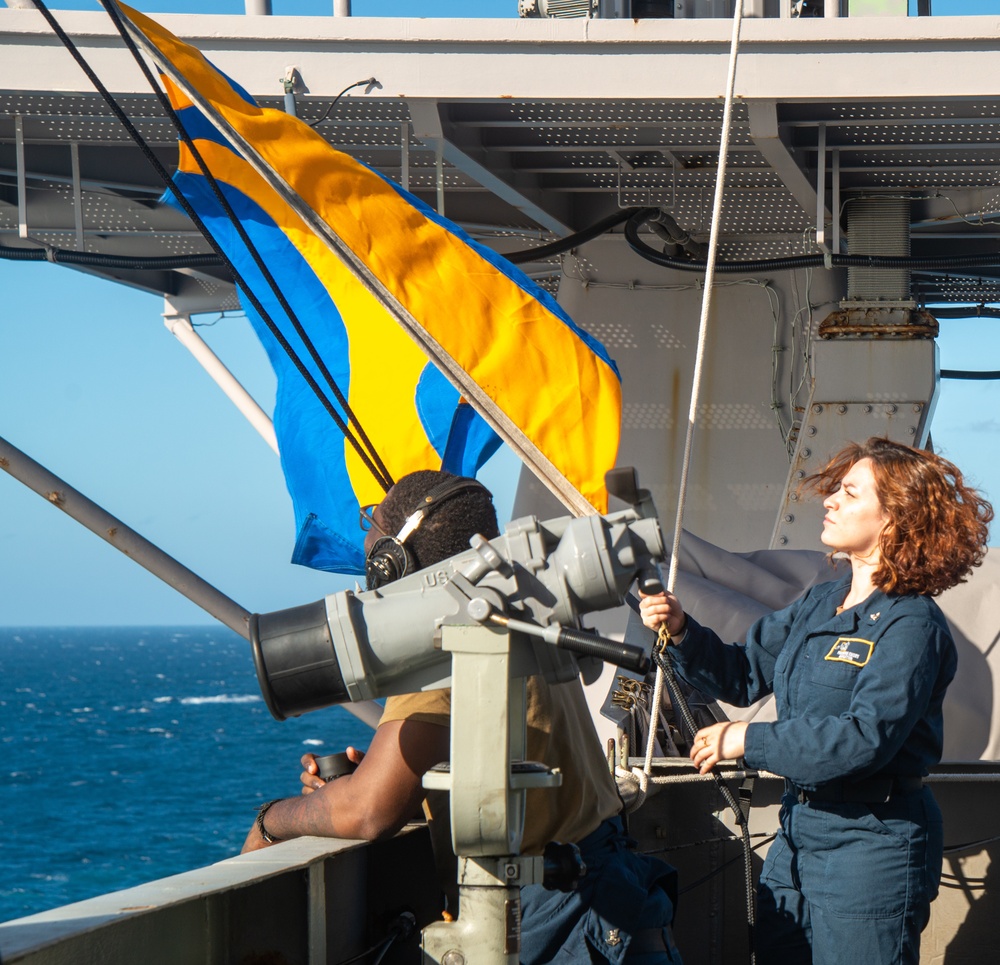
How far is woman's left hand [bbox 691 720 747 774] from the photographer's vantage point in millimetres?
2732

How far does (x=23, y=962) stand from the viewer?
1934 millimetres

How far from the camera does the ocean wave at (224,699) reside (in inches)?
4311

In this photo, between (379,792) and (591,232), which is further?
(591,232)

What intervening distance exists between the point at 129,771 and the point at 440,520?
77.8 m

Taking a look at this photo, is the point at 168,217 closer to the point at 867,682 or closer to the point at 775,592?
the point at 775,592

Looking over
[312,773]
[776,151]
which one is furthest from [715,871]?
[776,151]

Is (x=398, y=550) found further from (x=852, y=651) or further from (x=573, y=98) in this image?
(x=573, y=98)

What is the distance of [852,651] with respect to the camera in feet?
9.11

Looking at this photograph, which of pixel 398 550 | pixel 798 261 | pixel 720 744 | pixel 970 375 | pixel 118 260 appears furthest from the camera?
pixel 970 375

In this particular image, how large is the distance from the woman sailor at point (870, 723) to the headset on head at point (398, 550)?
714mm

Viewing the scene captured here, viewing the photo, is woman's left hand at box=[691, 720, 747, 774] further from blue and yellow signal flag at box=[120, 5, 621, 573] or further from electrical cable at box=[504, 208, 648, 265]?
electrical cable at box=[504, 208, 648, 265]

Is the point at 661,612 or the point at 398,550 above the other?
the point at 398,550

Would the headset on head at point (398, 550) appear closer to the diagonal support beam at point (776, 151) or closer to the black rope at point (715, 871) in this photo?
the black rope at point (715, 871)

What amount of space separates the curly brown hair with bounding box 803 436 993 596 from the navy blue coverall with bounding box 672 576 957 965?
0.06 metres
